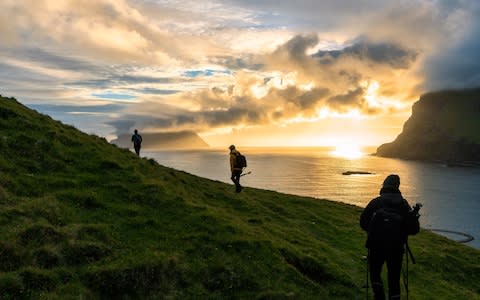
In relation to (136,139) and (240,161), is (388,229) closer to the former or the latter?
(240,161)

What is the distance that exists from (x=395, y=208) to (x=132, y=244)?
413 inches

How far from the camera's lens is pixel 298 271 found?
17.8m

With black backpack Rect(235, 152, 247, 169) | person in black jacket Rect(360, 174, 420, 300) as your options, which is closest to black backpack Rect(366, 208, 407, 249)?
person in black jacket Rect(360, 174, 420, 300)

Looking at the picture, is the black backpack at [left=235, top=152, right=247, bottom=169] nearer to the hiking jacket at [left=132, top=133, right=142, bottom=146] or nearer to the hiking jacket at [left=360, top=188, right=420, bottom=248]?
Result: the hiking jacket at [left=132, top=133, right=142, bottom=146]

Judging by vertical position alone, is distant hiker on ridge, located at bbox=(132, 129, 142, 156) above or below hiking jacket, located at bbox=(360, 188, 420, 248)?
above

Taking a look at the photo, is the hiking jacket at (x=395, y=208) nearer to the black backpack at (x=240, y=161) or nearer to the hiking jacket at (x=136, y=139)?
the black backpack at (x=240, y=161)

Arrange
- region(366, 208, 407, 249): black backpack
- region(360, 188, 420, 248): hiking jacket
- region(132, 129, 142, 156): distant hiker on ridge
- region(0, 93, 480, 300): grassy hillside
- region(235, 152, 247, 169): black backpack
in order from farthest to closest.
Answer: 1. region(132, 129, 142, 156): distant hiker on ridge
2. region(235, 152, 247, 169): black backpack
3. region(0, 93, 480, 300): grassy hillside
4. region(360, 188, 420, 248): hiking jacket
5. region(366, 208, 407, 249): black backpack

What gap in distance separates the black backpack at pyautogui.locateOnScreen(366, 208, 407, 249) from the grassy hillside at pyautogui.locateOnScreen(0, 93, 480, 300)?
16.4 ft

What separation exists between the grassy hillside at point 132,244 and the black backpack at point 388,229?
5.00 m

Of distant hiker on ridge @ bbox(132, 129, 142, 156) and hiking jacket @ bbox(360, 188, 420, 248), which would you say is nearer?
hiking jacket @ bbox(360, 188, 420, 248)

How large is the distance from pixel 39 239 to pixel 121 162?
11753mm

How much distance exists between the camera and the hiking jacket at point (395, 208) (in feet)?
39.1

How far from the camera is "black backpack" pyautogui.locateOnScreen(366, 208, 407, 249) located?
11773mm

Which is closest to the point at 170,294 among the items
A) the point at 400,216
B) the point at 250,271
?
the point at 250,271
